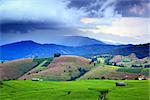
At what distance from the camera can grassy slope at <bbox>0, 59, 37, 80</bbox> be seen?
16862 cm

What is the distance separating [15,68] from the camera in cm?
18262

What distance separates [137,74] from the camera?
5891 inches

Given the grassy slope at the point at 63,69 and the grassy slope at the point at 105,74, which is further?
the grassy slope at the point at 63,69

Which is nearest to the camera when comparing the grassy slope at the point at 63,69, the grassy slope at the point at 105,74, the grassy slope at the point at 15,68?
the grassy slope at the point at 105,74

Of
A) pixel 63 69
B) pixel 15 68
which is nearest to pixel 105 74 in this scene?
pixel 63 69

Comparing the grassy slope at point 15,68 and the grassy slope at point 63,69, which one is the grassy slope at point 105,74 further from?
the grassy slope at point 15,68

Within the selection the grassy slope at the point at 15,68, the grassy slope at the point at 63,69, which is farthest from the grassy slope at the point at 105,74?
the grassy slope at the point at 15,68

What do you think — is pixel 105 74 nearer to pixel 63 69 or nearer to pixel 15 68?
pixel 63 69

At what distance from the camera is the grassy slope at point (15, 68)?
169 m

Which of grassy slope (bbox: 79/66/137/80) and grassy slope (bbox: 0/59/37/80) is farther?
grassy slope (bbox: 0/59/37/80)

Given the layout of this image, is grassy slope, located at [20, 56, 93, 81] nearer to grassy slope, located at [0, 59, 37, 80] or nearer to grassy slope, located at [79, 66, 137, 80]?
grassy slope, located at [79, 66, 137, 80]

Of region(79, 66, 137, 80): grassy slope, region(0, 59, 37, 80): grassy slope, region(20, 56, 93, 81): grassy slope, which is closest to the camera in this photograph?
region(79, 66, 137, 80): grassy slope

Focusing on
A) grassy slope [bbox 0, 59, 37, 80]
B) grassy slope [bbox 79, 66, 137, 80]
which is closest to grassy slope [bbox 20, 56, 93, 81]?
grassy slope [bbox 79, 66, 137, 80]

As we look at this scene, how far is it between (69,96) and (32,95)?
8547 mm
